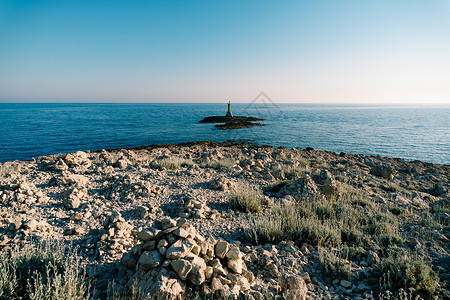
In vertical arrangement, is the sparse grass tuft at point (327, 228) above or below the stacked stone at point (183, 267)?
below

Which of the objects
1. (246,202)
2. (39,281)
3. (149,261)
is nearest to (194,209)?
(246,202)

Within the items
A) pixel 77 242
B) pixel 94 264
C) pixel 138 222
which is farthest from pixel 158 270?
pixel 138 222

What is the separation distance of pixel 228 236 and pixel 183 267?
224 centimetres

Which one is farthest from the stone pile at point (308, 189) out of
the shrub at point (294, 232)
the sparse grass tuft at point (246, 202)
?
the shrub at point (294, 232)

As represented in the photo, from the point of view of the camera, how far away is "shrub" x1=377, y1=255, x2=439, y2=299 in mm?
3237

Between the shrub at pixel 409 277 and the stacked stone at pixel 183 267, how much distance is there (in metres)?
2.16

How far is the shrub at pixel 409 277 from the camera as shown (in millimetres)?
3237

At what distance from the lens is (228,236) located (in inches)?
198

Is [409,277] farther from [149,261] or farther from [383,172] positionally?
[383,172]

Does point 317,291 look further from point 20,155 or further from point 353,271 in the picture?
point 20,155

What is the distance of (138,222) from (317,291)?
4.12m

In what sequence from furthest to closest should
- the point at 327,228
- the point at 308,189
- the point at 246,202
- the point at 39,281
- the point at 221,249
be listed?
the point at 308,189, the point at 246,202, the point at 327,228, the point at 221,249, the point at 39,281

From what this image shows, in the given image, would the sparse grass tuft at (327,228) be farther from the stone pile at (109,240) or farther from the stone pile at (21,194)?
the stone pile at (21,194)

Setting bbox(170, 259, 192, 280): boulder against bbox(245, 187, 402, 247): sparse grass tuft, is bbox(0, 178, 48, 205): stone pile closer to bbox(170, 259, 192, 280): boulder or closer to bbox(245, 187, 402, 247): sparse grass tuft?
bbox(170, 259, 192, 280): boulder
